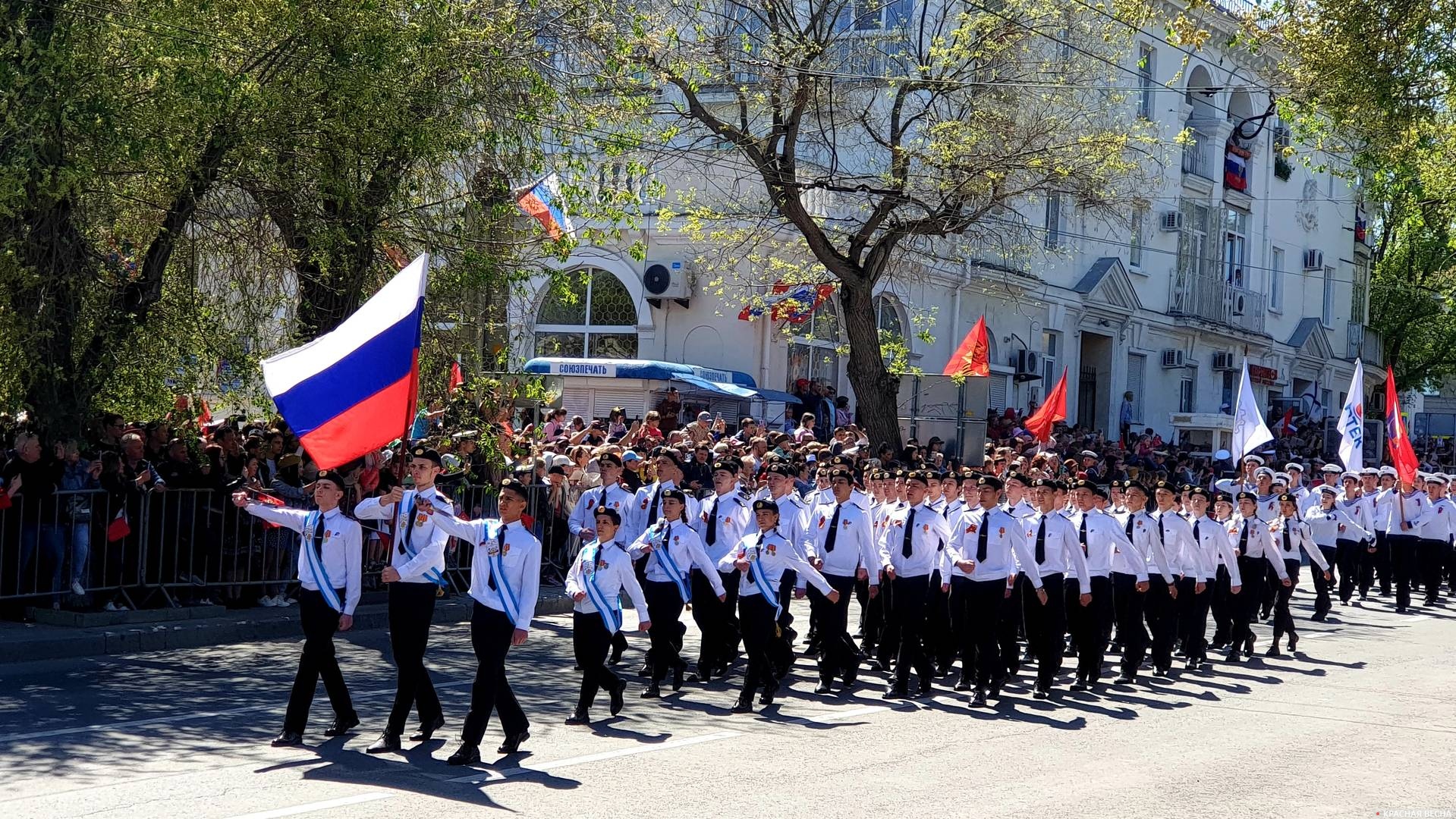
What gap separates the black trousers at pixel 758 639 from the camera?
37.9 feet

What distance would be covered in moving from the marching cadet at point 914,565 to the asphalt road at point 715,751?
1.53 ft

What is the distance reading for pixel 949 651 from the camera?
1307 cm

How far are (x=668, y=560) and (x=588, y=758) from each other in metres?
2.90

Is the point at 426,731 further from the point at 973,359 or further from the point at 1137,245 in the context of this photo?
the point at 1137,245

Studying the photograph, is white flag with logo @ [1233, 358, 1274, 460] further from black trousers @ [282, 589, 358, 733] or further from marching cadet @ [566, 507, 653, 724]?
black trousers @ [282, 589, 358, 733]

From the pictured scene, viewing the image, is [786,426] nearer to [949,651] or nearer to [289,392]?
[949,651]

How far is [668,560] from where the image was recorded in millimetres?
12008

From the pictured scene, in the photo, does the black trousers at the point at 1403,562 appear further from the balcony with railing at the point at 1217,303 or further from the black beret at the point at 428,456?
the balcony with railing at the point at 1217,303

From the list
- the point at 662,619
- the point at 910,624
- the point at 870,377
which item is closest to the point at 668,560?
the point at 662,619

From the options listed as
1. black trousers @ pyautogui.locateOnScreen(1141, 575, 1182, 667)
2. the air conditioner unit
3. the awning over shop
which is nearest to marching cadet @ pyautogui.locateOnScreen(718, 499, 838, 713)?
black trousers @ pyautogui.locateOnScreen(1141, 575, 1182, 667)

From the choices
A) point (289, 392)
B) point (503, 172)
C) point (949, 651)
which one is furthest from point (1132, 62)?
point (289, 392)

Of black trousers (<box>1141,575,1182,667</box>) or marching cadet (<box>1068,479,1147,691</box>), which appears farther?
black trousers (<box>1141,575,1182,667</box>)

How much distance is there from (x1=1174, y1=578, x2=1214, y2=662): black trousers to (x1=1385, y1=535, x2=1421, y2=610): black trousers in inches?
322

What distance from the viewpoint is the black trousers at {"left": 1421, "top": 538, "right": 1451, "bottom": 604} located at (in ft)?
75.8
